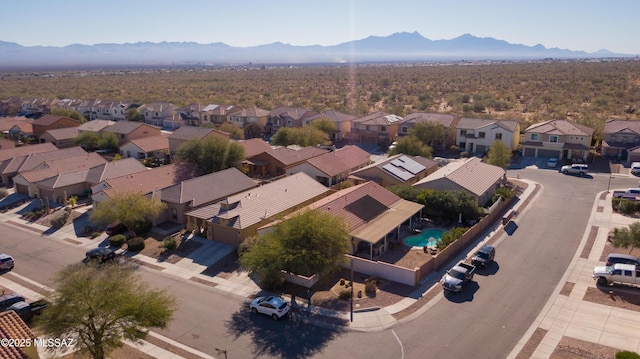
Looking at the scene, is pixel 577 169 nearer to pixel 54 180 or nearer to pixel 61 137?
pixel 54 180

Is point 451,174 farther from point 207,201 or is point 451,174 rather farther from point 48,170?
point 48,170

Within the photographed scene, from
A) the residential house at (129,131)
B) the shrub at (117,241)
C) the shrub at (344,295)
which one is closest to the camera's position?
the shrub at (344,295)

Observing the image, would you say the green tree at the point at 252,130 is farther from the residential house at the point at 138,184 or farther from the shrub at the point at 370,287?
the shrub at the point at 370,287

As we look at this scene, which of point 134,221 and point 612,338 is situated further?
point 134,221

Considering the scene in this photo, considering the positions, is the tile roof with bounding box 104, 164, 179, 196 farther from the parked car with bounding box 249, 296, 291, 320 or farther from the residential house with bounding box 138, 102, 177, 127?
the residential house with bounding box 138, 102, 177, 127

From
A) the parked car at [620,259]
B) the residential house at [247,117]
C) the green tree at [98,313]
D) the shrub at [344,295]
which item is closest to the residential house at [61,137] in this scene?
the residential house at [247,117]

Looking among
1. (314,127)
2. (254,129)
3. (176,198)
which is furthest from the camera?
(254,129)

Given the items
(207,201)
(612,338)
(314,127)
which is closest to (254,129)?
(314,127)
